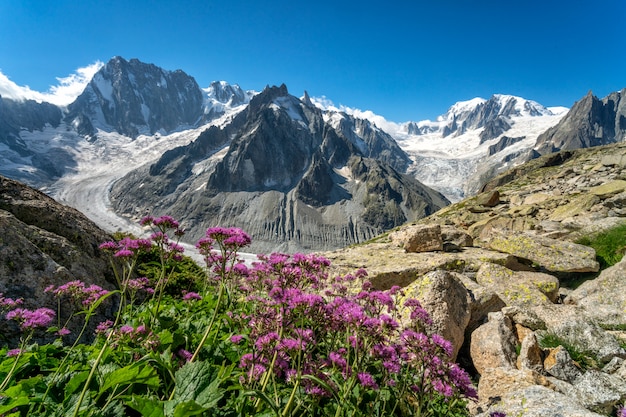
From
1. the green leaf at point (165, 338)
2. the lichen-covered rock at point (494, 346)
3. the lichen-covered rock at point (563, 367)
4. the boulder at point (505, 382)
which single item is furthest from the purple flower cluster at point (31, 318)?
the lichen-covered rock at point (563, 367)

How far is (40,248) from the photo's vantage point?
788cm

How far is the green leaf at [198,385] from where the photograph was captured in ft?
9.11

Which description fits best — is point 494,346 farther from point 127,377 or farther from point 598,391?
point 127,377

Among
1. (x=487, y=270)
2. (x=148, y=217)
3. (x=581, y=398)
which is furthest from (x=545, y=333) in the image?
(x=148, y=217)

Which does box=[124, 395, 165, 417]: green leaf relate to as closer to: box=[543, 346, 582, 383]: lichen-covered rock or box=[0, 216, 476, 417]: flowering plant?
box=[0, 216, 476, 417]: flowering plant

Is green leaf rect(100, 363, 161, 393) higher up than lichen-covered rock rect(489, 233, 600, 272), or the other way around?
lichen-covered rock rect(489, 233, 600, 272)

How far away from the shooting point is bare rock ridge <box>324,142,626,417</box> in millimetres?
5121

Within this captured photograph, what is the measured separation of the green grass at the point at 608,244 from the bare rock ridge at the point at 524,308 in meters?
0.56

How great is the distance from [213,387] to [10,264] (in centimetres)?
711

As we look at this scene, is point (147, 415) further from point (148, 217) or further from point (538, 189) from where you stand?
point (538, 189)

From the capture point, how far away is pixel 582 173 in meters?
36.2

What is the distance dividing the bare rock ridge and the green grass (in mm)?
565

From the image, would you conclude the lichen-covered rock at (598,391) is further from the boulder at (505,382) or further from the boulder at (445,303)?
the boulder at (445,303)

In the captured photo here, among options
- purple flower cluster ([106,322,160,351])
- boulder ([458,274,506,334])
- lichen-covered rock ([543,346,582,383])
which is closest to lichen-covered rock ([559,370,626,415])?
lichen-covered rock ([543,346,582,383])
